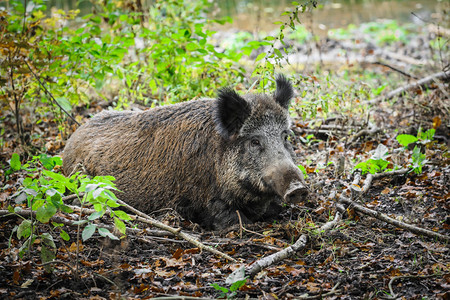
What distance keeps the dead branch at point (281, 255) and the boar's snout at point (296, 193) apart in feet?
1.21

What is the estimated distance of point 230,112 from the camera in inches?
202

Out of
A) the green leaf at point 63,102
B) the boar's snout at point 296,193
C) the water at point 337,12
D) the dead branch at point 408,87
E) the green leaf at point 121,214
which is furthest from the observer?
the water at point 337,12

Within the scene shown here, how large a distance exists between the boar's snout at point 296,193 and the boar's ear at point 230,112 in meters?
1.10

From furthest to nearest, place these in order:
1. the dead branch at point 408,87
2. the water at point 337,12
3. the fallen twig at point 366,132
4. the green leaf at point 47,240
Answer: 1. the water at point 337,12
2. the dead branch at point 408,87
3. the fallen twig at point 366,132
4. the green leaf at point 47,240

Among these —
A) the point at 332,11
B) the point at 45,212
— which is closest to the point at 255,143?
the point at 45,212


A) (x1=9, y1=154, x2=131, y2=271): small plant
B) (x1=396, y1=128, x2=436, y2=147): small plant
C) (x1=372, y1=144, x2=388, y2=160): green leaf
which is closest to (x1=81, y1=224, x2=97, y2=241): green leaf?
(x1=9, y1=154, x2=131, y2=271): small plant

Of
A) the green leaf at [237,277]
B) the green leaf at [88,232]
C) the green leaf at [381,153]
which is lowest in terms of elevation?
the green leaf at [237,277]

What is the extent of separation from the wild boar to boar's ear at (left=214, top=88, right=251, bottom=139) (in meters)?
0.01

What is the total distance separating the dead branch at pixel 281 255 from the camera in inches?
144

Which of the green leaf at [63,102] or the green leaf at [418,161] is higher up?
the green leaf at [63,102]

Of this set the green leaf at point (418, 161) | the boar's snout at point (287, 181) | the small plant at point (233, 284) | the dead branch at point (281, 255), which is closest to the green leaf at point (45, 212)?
the small plant at point (233, 284)

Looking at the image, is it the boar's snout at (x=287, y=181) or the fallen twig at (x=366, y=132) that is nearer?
the boar's snout at (x=287, y=181)

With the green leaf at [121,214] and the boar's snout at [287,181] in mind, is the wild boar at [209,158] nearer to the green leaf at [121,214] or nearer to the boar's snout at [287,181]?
the boar's snout at [287,181]

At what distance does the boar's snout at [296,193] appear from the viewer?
4.45m
